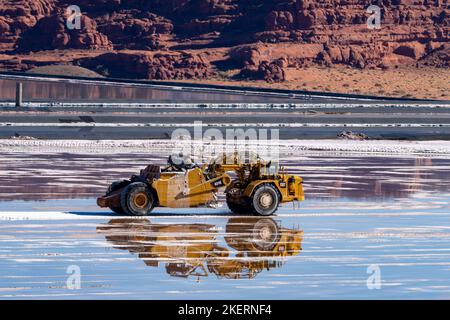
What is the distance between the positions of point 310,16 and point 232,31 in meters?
8.86

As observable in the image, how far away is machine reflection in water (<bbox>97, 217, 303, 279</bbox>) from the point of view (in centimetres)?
1859

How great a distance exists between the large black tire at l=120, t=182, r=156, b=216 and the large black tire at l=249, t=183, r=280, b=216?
6.70 feet

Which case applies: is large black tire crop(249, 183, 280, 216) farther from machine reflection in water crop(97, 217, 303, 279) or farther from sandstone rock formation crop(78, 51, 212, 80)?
sandstone rock formation crop(78, 51, 212, 80)

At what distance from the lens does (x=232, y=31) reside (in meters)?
140

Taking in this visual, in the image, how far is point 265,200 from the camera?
25547 mm

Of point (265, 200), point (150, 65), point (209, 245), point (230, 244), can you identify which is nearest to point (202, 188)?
point (265, 200)

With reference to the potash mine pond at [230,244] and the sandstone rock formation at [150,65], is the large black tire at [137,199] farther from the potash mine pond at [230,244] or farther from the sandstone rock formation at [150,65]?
the sandstone rock formation at [150,65]

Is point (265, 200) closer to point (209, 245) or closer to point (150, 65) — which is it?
point (209, 245)

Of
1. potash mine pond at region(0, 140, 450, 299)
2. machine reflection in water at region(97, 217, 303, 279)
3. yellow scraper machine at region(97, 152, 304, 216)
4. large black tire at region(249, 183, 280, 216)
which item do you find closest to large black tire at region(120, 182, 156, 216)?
yellow scraper machine at region(97, 152, 304, 216)

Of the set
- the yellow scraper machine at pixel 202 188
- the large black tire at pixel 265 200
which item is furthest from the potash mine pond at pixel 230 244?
the yellow scraper machine at pixel 202 188

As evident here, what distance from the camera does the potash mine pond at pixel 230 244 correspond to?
16.8 meters

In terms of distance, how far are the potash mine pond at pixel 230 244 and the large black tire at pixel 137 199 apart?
10.1 inches
